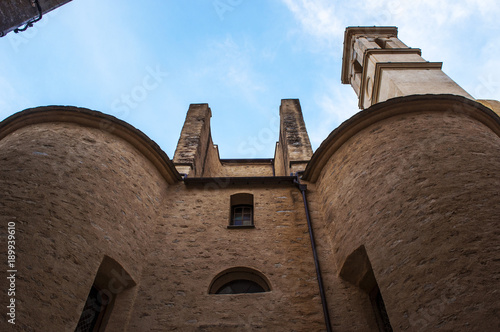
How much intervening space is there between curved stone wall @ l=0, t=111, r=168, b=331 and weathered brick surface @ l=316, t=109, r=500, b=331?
3.98m

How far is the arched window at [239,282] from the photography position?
633cm

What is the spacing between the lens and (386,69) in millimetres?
13414

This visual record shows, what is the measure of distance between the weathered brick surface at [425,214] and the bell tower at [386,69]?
529cm

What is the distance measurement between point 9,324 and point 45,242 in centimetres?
124

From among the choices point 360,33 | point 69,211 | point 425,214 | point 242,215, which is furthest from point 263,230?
point 360,33

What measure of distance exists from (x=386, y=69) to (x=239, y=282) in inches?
426

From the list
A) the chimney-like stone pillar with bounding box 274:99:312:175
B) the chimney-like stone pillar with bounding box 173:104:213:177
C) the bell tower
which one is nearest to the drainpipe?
the chimney-like stone pillar with bounding box 274:99:312:175

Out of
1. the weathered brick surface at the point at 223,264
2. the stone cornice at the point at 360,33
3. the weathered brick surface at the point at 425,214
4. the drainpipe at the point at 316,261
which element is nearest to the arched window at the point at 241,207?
the weathered brick surface at the point at 223,264

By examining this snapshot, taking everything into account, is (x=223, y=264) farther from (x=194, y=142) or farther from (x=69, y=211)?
(x=194, y=142)

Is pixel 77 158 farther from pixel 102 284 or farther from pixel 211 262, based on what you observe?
pixel 211 262

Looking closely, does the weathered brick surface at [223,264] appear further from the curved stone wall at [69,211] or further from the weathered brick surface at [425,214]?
the weathered brick surface at [425,214]

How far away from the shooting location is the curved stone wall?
4477 mm

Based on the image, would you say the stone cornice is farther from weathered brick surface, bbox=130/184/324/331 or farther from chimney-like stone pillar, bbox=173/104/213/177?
weathered brick surface, bbox=130/184/324/331

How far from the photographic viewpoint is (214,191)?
8.58 m
